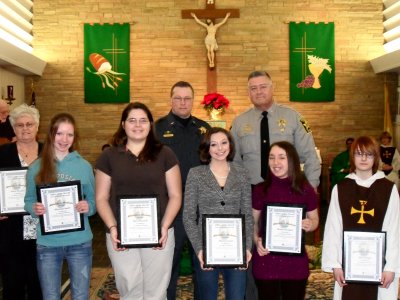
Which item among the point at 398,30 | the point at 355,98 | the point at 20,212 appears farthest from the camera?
the point at 355,98

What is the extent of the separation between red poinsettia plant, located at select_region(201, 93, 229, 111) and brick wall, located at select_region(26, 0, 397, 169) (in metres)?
0.54

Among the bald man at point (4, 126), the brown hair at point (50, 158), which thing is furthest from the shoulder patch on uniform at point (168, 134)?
the bald man at point (4, 126)

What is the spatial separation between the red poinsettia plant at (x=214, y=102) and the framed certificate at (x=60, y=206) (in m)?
6.64

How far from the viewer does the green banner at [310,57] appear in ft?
32.9

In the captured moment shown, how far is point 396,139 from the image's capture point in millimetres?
9961

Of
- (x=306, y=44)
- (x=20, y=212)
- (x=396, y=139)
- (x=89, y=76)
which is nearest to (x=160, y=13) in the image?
(x=89, y=76)

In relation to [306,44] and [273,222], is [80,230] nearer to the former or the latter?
[273,222]

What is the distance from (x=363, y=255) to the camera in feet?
9.26

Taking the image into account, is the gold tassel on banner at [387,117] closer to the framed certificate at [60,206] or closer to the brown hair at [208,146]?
the brown hair at [208,146]

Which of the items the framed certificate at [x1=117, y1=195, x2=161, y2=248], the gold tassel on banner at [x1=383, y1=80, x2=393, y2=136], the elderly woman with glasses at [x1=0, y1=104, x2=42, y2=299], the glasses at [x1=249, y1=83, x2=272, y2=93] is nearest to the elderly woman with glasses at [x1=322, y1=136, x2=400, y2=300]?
the glasses at [x1=249, y1=83, x2=272, y2=93]

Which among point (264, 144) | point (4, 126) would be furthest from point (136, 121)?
point (4, 126)

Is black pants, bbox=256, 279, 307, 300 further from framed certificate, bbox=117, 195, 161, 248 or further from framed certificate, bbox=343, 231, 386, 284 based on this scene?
framed certificate, bbox=117, 195, 161, 248

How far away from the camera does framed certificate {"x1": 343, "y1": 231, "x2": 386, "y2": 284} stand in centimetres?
281

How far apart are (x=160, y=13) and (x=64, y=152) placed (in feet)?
25.1
